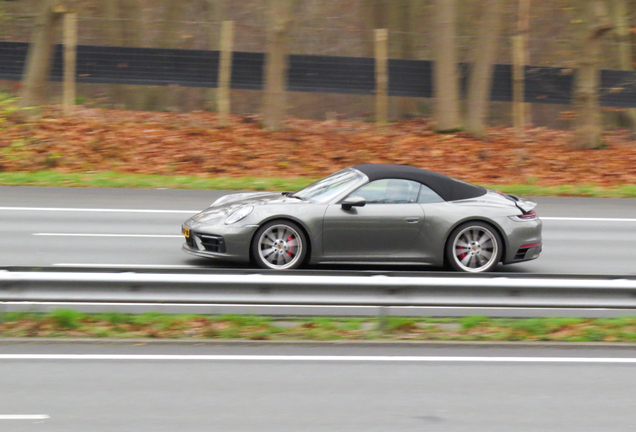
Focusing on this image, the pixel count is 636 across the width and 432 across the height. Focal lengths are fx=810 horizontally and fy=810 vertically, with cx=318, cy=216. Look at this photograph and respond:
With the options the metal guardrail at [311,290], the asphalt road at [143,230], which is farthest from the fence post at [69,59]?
the metal guardrail at [311,290]

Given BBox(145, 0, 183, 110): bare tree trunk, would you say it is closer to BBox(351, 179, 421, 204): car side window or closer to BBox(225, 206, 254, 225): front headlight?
BBox(225, 206, 254, 225): front headlight

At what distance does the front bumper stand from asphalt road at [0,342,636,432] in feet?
8.76

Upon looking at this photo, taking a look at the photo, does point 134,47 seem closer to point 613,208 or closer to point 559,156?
point 559,156

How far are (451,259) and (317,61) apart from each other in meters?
13.2

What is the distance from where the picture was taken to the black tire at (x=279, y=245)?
30.5ft

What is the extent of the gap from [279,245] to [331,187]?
1001 mm

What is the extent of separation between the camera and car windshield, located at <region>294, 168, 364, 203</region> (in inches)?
376

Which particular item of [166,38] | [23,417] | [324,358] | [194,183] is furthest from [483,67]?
[23,417]

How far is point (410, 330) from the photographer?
7.44 metres

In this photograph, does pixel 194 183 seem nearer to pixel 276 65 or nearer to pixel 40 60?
Answer: pixel 276 65

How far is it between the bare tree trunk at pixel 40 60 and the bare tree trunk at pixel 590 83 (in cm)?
1314

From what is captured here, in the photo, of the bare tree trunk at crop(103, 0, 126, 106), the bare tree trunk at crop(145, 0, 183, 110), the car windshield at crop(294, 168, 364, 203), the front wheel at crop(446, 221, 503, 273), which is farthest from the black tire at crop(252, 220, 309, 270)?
the bare tree trunk at crop(103, 0, 126, 106)

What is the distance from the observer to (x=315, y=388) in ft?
18.9

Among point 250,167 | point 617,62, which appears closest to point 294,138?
point 250,167
